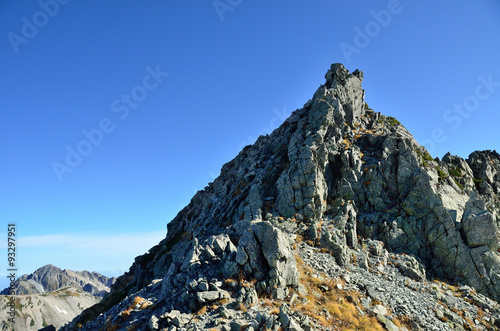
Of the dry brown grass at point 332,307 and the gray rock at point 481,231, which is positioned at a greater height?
the gray rock at point 481,231

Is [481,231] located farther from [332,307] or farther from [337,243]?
[332,307]

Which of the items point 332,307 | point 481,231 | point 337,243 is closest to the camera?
point 332,307

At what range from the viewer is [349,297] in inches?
1025

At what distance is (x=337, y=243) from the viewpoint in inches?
1348

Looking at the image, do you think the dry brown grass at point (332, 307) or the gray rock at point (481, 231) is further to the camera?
the gray rock at point (481, 231)

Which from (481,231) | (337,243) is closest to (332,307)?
(337,243)

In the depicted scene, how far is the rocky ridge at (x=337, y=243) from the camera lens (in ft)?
77.3

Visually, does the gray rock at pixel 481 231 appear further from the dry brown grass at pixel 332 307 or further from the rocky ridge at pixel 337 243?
the dry brown grass at pixel 332 307

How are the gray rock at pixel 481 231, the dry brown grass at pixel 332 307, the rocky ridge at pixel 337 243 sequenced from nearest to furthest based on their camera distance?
the dry brown grass at pixel 332 307, the rocky ridge at pixel 337 243, the gray rock at pixel 481 231

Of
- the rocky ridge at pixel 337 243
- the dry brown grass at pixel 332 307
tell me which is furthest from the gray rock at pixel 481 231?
the dry brown grass at pixel 332 307

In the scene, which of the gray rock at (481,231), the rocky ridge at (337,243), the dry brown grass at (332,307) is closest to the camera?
the dry brown grass at (332,307)

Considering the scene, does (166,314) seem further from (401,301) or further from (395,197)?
(395,197)

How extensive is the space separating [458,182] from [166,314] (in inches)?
2068

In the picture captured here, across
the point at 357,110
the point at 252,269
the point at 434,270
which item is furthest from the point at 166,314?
the point at 357,110
